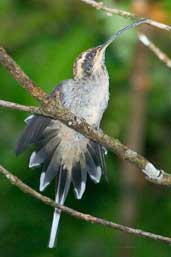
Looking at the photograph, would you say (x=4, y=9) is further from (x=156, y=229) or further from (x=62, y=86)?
(x=156, y=229)

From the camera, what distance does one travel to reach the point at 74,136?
15.9 ft

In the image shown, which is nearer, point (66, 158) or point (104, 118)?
point (66, 158)

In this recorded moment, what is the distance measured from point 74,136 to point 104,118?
81.0 inches

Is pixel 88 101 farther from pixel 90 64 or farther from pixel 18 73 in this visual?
pixel 18 73

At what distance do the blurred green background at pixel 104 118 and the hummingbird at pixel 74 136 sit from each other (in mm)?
911

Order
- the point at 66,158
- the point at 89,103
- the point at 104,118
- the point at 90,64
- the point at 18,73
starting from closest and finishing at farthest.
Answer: the point at 18,73
the point at 89,103
the point at 90,64
the point at 66,158
the point at 104,118

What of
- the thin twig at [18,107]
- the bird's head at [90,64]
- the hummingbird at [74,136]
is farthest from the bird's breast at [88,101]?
the thin twig at [18,107]

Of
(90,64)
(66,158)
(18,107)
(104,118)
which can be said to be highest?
(104,118)

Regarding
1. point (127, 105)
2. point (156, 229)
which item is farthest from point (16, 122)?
point (156, 229)

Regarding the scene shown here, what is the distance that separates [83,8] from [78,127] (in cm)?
241

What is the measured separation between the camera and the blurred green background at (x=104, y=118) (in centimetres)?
595

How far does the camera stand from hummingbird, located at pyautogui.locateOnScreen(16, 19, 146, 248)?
180 inches

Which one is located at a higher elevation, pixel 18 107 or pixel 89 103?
pixel 89 103

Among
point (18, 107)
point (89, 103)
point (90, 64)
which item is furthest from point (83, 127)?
point (90, 64)
